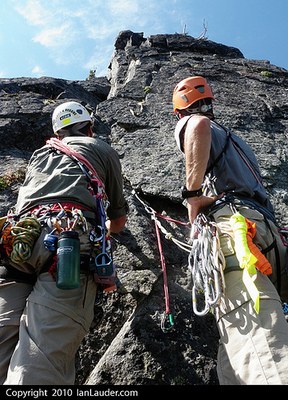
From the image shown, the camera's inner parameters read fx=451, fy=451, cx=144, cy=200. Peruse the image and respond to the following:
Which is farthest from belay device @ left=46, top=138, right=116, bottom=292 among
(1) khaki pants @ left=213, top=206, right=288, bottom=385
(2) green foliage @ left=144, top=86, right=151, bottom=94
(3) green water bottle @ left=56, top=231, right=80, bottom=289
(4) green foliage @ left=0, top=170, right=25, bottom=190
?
(2) green foliage @ left=144, top=86, right=151, bottom=94

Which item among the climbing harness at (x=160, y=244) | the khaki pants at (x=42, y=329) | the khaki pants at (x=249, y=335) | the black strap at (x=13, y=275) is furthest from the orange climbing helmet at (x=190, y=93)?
the black strap at (x=13, y=275)

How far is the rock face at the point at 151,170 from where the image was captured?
458 centimetres

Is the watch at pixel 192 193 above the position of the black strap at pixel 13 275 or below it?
above

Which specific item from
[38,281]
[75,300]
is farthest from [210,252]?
[38,281]

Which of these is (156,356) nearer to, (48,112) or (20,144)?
(20,144)

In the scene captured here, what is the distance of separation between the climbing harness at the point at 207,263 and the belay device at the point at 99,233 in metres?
0.71

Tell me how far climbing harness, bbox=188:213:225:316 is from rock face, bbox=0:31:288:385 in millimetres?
1154

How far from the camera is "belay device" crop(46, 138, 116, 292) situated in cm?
366

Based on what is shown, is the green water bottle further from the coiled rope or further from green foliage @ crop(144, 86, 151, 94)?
green foliage @ crop(144, 86, 151, 94)

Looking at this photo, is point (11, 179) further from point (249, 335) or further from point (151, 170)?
point (249, 335)

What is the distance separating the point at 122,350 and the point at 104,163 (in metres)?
1.91

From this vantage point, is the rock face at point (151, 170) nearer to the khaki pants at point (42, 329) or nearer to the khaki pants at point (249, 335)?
the khaki pants at point (42, 329)

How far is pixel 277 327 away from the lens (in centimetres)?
297

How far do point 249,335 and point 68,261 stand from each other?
4.58 ft
